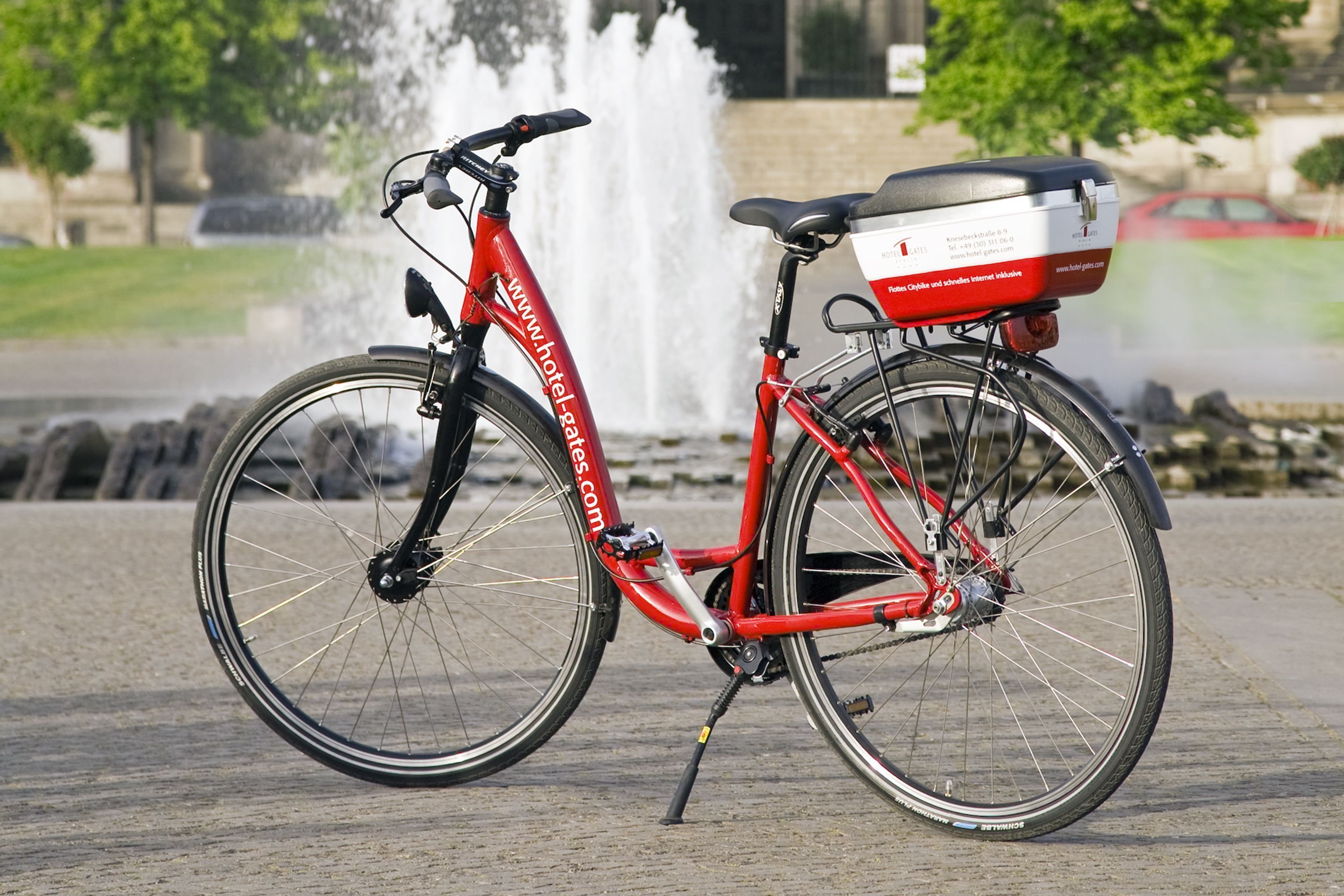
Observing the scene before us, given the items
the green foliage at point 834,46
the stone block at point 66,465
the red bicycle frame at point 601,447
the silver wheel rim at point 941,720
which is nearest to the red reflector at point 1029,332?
the silver wheel rim at point 941,720

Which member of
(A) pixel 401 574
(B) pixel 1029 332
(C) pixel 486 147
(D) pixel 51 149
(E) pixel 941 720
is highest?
(C) pixel 486 147

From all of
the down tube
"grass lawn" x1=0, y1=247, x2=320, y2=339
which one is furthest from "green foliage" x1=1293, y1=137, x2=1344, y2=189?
the down tube

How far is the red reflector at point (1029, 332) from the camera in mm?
3053

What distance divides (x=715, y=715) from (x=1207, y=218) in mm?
20983

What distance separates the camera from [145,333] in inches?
782

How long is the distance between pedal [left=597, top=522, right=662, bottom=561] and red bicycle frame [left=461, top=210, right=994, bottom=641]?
2 centimetres

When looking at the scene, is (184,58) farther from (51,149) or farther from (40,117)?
(51,149)

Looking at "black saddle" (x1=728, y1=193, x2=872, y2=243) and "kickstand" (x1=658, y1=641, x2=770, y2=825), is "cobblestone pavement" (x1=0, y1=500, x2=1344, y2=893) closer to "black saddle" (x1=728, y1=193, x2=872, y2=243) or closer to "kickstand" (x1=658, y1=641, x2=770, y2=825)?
"kickstand" (x1=658, y1=641, x2=770, y2=825)

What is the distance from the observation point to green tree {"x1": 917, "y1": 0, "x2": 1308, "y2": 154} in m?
20.3

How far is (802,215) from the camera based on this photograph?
10.4 ft

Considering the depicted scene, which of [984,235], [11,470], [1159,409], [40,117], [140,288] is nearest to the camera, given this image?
[984,235]

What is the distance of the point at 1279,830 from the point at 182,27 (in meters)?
22.8

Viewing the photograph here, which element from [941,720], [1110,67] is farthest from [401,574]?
[1110,67]

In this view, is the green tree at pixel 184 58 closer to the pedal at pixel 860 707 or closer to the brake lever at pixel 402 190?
the brake lever at pixel 402 190
